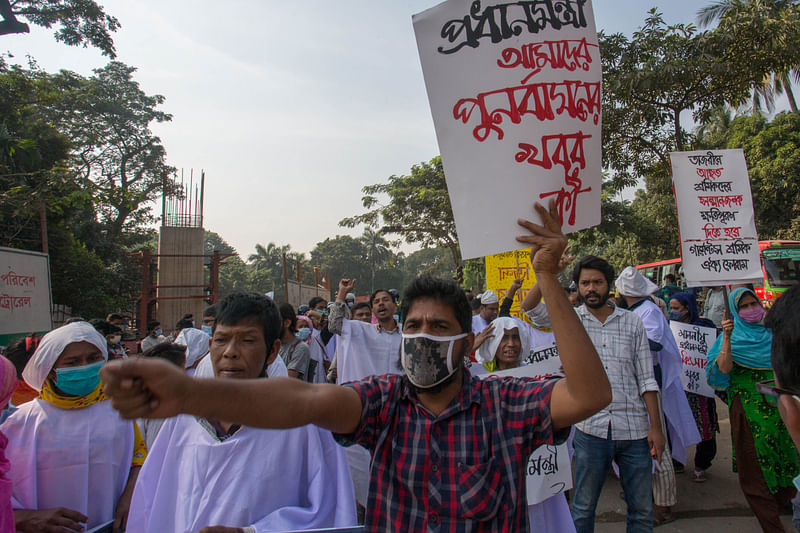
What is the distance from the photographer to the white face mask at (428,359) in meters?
1.49

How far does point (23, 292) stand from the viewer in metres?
7.63

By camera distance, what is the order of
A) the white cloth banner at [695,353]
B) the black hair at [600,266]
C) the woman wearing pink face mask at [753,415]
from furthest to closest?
the white cloth banner at [695,353] → the woman wearing pink face mask at [753,415] → the black hair at [600,266]

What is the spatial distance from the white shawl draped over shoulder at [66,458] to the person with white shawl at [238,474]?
1.70 ft

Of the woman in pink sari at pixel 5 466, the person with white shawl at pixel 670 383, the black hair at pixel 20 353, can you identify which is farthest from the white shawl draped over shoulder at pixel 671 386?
the black hair at pixel 20 353

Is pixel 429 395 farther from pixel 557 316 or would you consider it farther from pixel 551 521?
pixel 551 521

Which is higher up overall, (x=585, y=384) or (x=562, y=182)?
(x=562, y=182)

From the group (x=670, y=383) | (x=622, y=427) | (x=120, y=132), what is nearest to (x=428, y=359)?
(x=622, y=427)

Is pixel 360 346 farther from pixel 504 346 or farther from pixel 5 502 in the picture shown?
pixel 5 502

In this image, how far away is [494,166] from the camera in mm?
1738

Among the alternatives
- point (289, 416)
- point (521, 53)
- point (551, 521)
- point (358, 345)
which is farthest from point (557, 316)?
point (358, 345)

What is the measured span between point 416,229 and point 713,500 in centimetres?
1684

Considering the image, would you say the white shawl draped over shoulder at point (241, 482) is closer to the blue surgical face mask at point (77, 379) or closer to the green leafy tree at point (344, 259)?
the blue surgical face mask at point (77, 379)

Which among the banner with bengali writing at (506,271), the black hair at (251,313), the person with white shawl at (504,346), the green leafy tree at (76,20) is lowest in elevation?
the person with white shawl at (504,346)

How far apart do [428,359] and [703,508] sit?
3897mm
